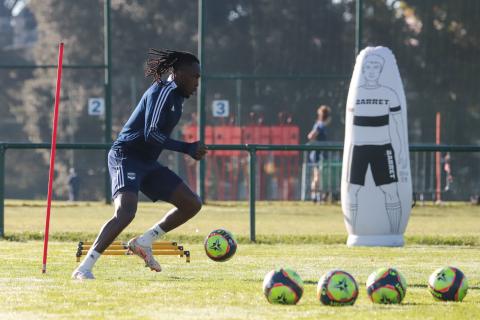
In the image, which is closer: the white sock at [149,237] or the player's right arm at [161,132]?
the player's right arm at [161,132]

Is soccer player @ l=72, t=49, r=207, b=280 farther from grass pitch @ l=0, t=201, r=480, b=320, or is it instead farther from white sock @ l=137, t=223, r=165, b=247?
grass pitch @ l=0, t=201, r=480, b=320

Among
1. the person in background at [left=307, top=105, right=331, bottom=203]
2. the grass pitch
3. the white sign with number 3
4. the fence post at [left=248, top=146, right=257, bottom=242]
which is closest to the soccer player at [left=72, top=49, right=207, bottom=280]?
the grass pitch

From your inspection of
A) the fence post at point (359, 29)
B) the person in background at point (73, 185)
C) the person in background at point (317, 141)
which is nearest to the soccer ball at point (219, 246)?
the person in background at point (317, 141)

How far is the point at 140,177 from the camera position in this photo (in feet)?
36.1

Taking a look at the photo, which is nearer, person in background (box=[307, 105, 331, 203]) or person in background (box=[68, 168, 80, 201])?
person in background (box=[307, 105, 331, 203])

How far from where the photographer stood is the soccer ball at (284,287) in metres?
8.90

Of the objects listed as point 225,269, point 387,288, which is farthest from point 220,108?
point 387,288

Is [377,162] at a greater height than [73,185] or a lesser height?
greater

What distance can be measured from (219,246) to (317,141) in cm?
1309

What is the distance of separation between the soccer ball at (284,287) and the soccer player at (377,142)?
638 cm

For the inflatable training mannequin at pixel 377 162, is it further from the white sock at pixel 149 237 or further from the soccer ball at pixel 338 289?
the soccer ball at pixel 338 289

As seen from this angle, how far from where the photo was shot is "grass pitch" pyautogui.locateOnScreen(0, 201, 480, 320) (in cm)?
870

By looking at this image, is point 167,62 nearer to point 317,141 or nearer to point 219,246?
point 219,246

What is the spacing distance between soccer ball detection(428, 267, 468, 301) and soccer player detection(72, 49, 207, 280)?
2.42 m
